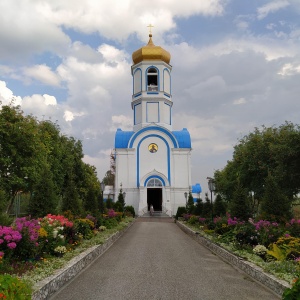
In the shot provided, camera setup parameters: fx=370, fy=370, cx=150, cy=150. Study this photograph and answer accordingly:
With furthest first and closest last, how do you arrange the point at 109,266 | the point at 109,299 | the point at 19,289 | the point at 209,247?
the point at 209,247, the point at 109,266, the point at 109,299, the point at 19,289

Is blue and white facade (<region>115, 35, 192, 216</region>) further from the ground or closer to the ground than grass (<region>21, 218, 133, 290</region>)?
further from the ground

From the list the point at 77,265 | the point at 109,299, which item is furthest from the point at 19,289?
the point at 77,265

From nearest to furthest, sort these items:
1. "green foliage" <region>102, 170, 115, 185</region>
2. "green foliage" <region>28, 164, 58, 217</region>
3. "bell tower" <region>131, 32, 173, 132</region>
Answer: "green foliage" <region>28, 164, 58, 217</region>
"bell tower" <region>131, 32, 173, 132</region>
"green foliage" <region>102, 170, 115, 185</region>

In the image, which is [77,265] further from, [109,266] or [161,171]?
[161,171]

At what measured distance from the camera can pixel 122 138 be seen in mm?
39375

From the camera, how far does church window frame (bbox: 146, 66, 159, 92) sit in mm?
38969

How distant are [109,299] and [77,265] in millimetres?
2406

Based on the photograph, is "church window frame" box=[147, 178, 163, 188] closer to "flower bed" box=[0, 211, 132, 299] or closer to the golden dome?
the golden dome

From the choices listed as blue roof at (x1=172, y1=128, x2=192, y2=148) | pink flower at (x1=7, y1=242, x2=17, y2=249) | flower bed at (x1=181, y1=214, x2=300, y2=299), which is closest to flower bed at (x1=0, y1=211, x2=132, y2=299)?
pink flower at (x1=7, y1=242, x2=17, y2=249)

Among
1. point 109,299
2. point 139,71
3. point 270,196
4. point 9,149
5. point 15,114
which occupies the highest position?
point 139,71

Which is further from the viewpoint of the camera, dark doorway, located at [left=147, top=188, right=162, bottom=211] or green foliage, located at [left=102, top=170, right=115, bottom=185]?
green foliage, located at [left=102, top=170, right=115, bottom=185]

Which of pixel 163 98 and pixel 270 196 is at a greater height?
pixel 163 98

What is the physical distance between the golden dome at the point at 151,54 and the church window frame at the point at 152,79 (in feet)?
4.09

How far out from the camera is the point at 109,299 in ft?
19.6
